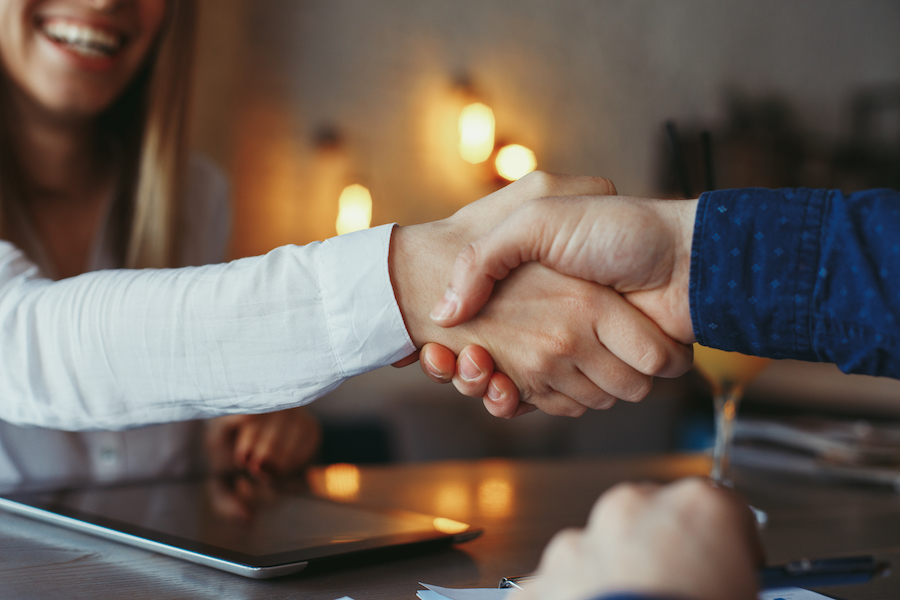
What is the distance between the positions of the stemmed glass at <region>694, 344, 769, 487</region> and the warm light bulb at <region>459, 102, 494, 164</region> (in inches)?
82.5

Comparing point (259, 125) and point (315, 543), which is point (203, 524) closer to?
point (315, 543)

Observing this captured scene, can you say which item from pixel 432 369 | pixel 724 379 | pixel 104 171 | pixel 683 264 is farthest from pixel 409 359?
pixel 104 171

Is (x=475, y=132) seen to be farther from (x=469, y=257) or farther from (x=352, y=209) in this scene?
(x=469, y=257)

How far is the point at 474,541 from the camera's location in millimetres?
573

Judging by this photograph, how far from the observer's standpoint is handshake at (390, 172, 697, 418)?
21.5 inches

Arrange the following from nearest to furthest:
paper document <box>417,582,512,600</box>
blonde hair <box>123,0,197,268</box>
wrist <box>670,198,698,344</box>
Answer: paper document <box>417,582,512,600</box>, wrist <box>670,198,698,344</box>, blonde hair <box>123,0,197,268</box>

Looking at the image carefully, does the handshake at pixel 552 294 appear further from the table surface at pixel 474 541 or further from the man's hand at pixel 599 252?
the table surface at pixel 474 541

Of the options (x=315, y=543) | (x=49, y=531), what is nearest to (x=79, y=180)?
(x=49, y=531)

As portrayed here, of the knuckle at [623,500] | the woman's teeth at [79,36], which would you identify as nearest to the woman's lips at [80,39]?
the woman's teeth at [79,36]

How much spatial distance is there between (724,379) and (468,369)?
0.30m

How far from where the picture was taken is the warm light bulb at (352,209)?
2551mm

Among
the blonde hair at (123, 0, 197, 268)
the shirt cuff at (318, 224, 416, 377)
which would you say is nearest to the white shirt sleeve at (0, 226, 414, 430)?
the shirt cuff at (318, 224, 416, 377)

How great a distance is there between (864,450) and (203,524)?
0.85m

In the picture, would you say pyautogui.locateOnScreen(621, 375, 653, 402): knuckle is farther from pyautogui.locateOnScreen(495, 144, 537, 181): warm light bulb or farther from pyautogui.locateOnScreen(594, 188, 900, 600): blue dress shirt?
pyautogui.locateOnScreen(495, 144, 537, 181): warm light bulb
